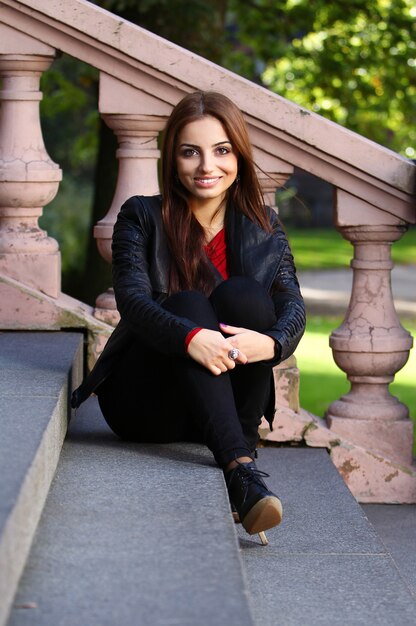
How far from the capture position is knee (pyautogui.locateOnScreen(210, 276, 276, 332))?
3.20 m

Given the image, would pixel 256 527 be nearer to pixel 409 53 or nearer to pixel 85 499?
pixel 85 499

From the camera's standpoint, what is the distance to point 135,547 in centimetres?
247

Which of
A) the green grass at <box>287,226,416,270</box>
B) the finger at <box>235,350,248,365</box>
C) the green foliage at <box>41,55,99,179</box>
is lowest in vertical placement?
the green grass at <box>287,226,416,270</box>

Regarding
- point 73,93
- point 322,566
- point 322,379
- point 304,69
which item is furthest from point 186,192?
point 304,69

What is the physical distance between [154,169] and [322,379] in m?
4.49

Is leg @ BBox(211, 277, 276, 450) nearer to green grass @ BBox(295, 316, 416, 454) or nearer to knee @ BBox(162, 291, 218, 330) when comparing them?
knee @ BBox(162, 291, 218, 330)

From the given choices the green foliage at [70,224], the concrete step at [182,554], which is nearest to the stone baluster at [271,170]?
the concrete step at [182,554]

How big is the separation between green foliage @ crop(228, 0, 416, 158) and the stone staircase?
22.1ft

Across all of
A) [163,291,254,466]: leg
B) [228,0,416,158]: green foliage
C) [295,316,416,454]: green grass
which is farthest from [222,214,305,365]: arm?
[228,0,416,158]: green foliage

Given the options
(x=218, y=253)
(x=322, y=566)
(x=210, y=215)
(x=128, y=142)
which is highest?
(x=128, y=142)

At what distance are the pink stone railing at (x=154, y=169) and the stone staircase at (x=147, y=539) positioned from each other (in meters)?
0.40

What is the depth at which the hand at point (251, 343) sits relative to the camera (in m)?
3.11

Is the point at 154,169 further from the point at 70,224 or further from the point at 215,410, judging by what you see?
the point at 70,224

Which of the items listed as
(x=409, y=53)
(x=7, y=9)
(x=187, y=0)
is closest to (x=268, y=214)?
(x=7, y=9)
